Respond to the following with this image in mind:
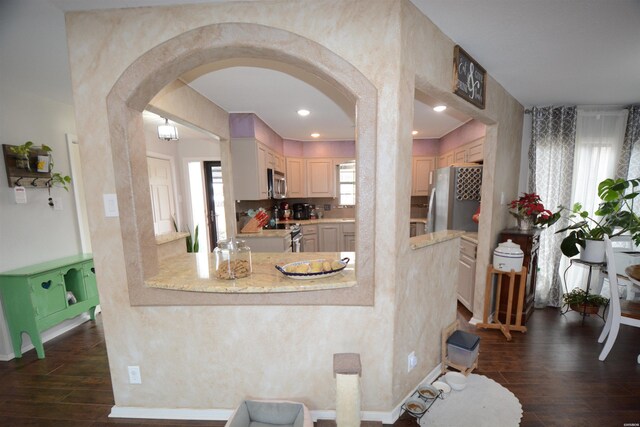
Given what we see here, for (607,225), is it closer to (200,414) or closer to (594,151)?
(594,151)

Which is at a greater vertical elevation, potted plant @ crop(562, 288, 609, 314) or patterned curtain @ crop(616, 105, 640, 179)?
patterned curtain @ crop(616, 105, 640, 179)

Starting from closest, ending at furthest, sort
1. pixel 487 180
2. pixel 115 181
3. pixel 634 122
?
1. pixel 115 181
2. pixel 487 180
3. pixel 634 122

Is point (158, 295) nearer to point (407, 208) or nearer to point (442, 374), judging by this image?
point (407, 208)

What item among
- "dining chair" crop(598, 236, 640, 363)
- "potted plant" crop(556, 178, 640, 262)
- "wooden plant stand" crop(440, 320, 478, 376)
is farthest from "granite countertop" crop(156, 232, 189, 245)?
"potted plant" crop(556, 178, 640, 262)

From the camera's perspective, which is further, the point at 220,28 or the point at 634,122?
the point at 634,122

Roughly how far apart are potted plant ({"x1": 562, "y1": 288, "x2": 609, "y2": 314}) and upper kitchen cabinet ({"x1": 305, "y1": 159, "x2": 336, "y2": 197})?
364 cm

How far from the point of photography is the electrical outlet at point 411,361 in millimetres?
1695

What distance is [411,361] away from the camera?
5.63 feet

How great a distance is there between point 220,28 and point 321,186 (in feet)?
11.8

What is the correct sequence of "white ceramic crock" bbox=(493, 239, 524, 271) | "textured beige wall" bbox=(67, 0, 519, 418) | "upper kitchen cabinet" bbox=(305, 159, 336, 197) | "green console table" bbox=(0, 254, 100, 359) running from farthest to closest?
"upper kitchen cabinet" bbox=(305, 159, 336, 197) → "white ceramic crock" bbox=(493, 239, 524, 271) → "green console table" bbox=(0, 254, 100, 359) → "textured beige wall" bbox=(67, 0, 519, 418)

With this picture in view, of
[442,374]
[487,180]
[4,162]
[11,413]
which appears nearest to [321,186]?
[487,180]

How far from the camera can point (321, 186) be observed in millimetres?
4883

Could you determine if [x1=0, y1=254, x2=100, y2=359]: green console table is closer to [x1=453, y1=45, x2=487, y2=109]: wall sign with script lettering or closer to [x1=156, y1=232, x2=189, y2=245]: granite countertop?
[x1=156, y1=232, x2=189, y2=245]: granite countertop

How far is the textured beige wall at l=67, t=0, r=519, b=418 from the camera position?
1337mm
